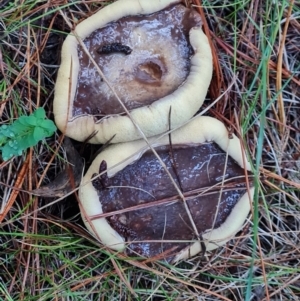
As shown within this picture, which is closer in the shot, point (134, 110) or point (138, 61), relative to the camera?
point (134, 110)

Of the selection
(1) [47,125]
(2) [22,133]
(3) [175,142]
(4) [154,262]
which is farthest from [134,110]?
(4) [154,262]

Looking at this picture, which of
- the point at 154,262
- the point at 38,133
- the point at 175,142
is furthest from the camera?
the point at 154,262

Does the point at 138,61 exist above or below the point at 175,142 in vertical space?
above

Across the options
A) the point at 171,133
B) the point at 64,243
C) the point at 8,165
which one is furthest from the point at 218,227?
the point at 8,165

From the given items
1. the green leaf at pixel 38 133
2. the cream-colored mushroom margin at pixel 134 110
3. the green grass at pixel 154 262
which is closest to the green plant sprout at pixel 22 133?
the green leaf at pixel 38 133

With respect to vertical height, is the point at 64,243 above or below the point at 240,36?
below

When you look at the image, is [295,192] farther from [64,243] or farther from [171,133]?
[64,243]

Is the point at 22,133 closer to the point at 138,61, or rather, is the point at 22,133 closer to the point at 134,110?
the point at 134,110
